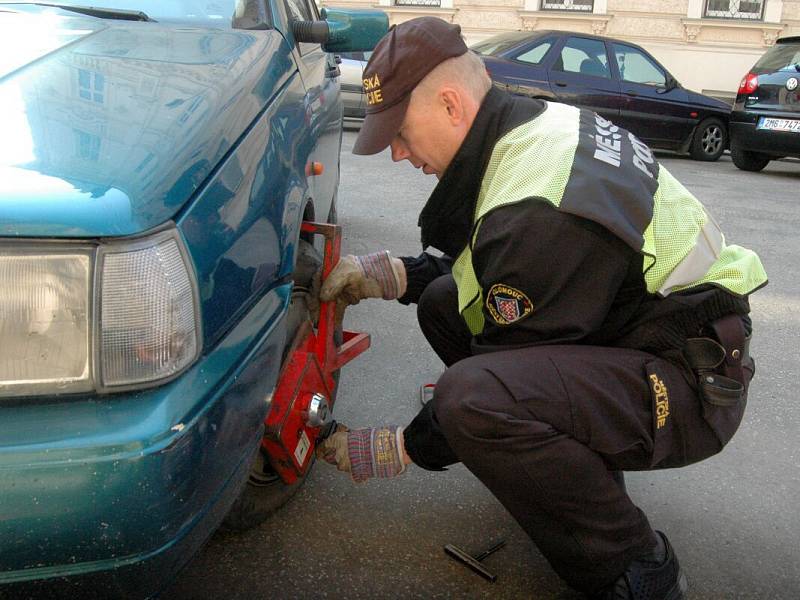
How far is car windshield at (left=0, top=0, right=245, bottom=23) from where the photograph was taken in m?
2.22

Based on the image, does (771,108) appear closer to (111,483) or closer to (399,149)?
(399,149)

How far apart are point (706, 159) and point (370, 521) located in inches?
363

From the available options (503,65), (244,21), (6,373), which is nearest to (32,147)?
(6,373)

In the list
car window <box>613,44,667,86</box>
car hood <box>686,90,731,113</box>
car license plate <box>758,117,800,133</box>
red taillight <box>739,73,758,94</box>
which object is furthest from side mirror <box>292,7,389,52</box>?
car hood <box>686,90,731,113</box>

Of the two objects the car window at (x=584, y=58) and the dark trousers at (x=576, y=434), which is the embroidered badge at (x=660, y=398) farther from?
the car window at (x=584, y=58)

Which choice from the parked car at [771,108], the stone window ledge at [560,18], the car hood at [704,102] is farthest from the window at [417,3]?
the parked car at [771,108]

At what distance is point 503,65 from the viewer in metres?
9.13

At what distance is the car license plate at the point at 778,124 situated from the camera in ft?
27.8

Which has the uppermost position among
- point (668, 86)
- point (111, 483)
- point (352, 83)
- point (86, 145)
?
point (86, 145)

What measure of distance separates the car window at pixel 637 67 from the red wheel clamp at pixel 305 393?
8.38 meters

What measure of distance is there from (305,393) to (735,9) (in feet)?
51.0

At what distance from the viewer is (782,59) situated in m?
8.93

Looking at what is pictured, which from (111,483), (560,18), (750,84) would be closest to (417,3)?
(560,18)

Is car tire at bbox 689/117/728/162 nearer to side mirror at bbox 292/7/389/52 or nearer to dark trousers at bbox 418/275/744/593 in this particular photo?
side mirror at bbox 292/7/389/52
